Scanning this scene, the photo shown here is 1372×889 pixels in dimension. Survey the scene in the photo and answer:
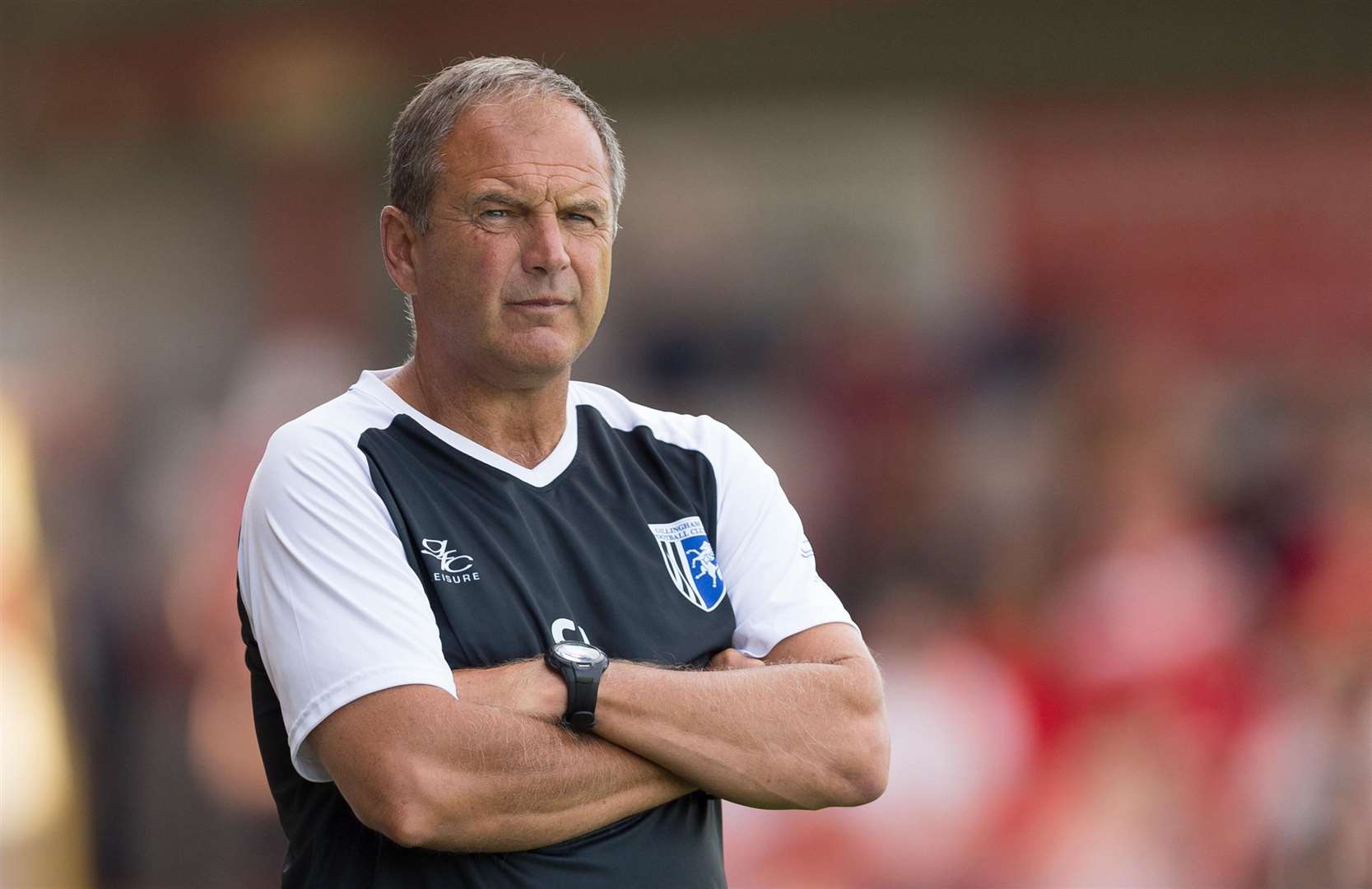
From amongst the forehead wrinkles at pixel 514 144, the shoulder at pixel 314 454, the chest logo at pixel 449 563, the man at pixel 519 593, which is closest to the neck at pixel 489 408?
the man at pixel 519 593

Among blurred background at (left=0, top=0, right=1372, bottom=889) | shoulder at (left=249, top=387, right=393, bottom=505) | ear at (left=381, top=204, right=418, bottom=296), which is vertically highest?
ear at (left=381, top=204, right=418, bottom=296)

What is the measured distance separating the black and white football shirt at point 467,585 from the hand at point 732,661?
0.03 meters

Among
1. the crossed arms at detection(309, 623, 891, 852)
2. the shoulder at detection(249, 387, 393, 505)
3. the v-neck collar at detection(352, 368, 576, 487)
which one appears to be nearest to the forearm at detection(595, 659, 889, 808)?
the crossed arms at detection(309, 623, 891, 852)

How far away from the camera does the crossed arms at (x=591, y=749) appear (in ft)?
7.88

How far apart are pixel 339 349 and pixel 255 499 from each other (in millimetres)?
7331

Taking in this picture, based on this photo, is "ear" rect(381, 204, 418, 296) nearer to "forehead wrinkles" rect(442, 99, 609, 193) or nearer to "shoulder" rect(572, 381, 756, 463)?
"forehead wrinkles" rect(442, 99, 609, 193)

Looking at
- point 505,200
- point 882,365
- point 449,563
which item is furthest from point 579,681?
point 882,365

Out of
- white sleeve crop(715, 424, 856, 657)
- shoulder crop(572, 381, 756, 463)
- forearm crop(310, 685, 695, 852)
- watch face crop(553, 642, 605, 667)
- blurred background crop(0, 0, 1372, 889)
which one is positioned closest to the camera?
forearm crop(310, 685, 695, 852)

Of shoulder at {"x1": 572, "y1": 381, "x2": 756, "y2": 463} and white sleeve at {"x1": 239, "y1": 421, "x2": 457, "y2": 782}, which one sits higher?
shoulder at {"x1": 572, "y1": 381, "x2": 756, "y2": 463}

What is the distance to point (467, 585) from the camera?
8.51ft

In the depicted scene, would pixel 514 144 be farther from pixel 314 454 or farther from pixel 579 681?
pixel 579 681

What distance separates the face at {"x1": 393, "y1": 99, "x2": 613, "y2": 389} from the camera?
2754 millimetres

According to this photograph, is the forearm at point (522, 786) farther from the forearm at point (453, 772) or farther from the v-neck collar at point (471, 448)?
the v-neck collar at point (471, 448)

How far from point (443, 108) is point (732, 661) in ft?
3.46
